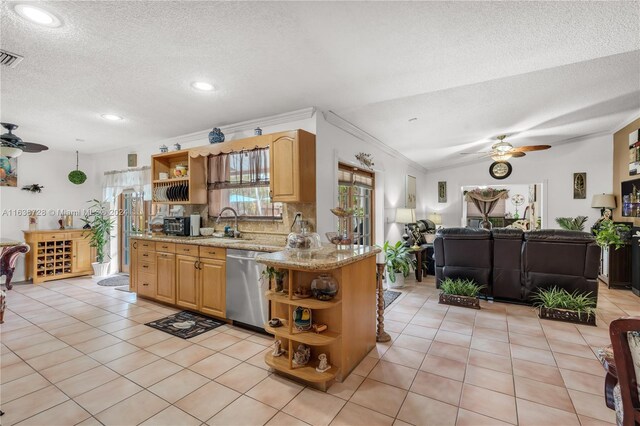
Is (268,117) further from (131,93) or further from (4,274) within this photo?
(4,274)

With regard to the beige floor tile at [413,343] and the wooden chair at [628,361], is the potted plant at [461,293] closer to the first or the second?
the beige floor tile at [413,343]

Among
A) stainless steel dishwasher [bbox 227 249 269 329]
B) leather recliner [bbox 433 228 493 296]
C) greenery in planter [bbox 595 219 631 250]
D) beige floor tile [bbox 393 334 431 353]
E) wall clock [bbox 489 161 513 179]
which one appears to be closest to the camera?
beige floor tile [bbox 393 334 431 353]

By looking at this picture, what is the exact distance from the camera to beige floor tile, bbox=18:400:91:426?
1.80 metres

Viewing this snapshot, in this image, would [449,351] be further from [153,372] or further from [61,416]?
[61,416]

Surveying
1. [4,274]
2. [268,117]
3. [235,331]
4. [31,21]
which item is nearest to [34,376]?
[235,331]

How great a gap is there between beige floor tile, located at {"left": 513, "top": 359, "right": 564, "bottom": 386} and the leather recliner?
5.69 ft

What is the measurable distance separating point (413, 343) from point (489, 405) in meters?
0.94

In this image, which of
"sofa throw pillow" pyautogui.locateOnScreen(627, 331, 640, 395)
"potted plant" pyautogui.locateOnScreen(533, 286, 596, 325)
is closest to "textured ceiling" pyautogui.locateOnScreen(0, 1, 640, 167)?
"sofa throw pillow" pyautogui.locateOnScreen(627, 331, 640, 395)

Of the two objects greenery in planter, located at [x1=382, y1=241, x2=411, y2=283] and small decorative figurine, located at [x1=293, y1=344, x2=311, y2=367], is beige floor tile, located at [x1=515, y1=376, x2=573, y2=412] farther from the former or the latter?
greenery in planter, located at [x1=382, y1=241, x2=411, y2=283]

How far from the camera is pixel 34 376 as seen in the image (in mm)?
2301

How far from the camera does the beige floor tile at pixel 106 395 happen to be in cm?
195

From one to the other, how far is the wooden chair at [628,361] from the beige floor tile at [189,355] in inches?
107

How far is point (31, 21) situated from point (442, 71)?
3.04m

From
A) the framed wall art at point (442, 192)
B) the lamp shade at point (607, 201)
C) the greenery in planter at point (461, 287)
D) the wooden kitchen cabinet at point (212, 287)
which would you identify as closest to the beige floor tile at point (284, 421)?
the wooden kitchen cabinet at point (212, 287)
